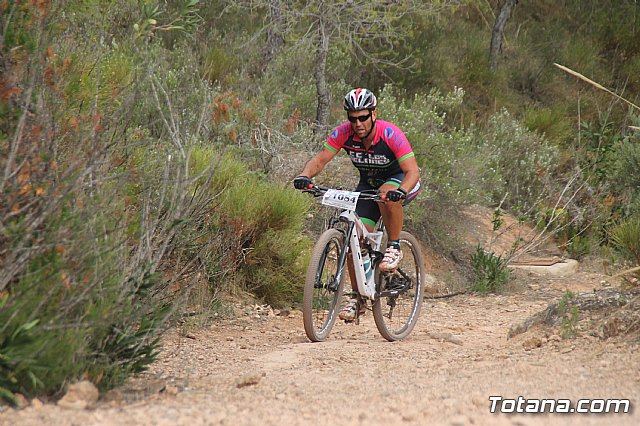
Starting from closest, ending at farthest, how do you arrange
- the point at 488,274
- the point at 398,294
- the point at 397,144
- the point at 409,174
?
the point at 409,174 < the point at 397,144 < the point at 398,294 < the point at 488,274

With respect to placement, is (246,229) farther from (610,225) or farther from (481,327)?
(610,225)

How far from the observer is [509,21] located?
17.2 metres

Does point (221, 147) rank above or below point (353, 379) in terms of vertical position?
above

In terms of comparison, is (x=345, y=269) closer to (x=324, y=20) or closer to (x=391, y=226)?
(x=391, y=226)

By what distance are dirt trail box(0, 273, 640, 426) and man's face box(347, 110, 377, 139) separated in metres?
1.62

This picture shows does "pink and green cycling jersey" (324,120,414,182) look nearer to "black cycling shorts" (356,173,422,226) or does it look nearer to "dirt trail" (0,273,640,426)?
"black cycling shorts" (356,173,422,226)

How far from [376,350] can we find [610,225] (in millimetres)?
5612

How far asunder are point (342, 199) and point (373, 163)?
0.50 meters

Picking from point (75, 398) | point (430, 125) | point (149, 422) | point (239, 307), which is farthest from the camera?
point (430, 125)

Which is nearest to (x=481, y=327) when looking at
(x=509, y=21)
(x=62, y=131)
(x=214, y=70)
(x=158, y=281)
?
(x=158, y=281)

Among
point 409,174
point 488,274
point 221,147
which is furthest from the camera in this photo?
point 488,274

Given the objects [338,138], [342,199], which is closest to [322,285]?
[342,199]

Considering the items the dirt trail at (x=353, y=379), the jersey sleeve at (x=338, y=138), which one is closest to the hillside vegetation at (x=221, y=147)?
the dirt trail at (x=353, y=379)

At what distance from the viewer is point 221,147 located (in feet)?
27.9
